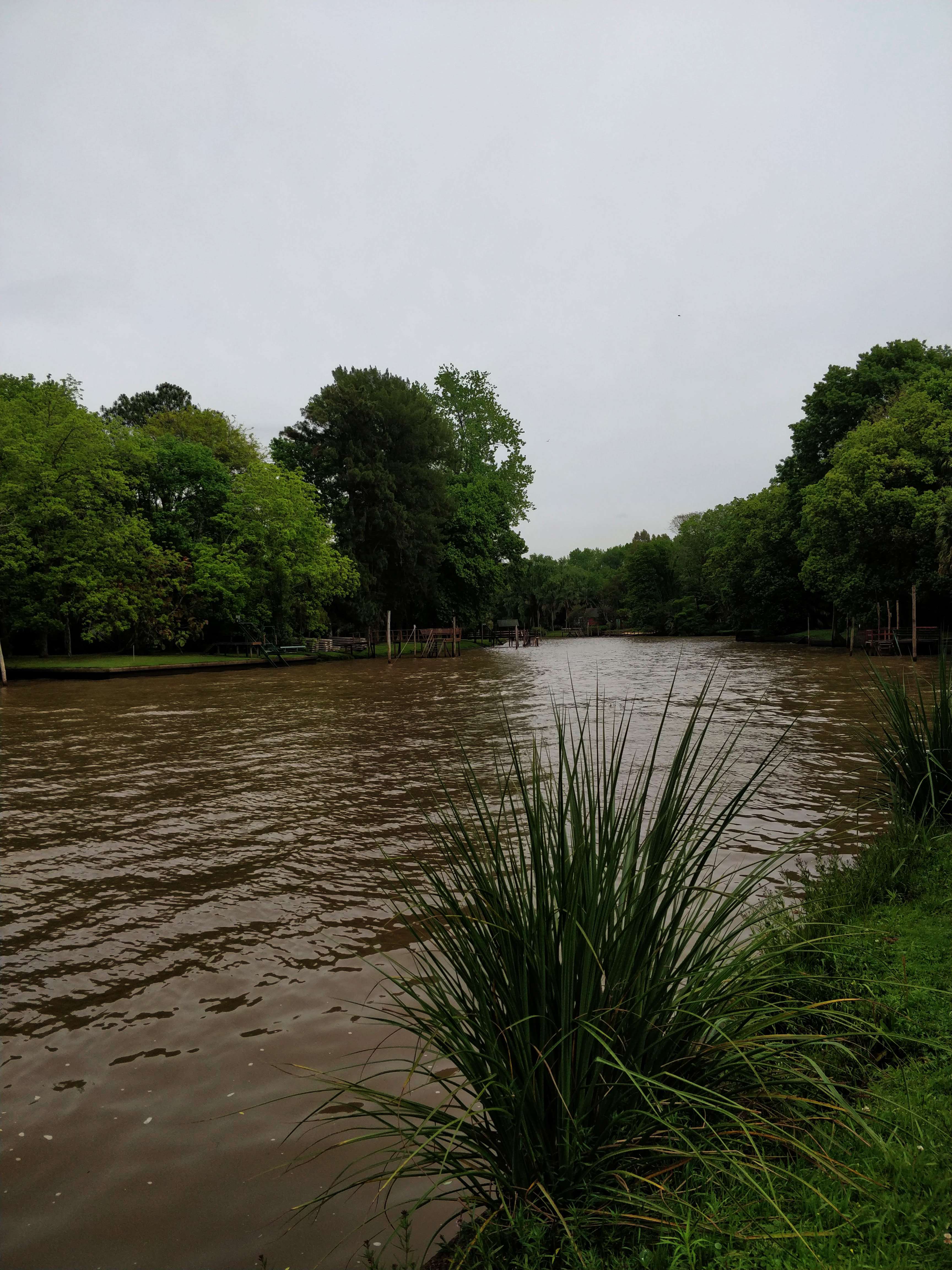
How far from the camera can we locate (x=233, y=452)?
4422cm

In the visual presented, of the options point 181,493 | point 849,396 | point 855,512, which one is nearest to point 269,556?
point 181,493

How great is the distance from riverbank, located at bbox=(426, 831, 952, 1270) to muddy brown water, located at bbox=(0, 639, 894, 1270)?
0.73m

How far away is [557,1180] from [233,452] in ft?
151

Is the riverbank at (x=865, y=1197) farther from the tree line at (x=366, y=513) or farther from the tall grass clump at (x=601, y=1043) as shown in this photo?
the tree line at (x=366, y=513)

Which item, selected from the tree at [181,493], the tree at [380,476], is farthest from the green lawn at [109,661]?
the tree at [380,476]

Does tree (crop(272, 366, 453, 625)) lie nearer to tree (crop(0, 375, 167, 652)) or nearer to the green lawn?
the green lawn

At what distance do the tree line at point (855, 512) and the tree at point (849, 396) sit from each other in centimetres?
6

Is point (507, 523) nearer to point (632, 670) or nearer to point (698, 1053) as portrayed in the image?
point (632, 670)

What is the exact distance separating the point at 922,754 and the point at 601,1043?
4.16m

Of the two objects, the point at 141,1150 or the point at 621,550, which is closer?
the point at 141,1150

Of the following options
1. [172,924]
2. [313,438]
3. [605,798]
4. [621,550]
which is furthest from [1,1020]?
[621,550]

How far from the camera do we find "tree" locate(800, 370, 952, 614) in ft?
95.2

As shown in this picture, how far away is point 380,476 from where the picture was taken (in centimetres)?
4228

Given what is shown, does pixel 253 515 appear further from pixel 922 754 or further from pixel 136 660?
Answer: pixel 922 754
